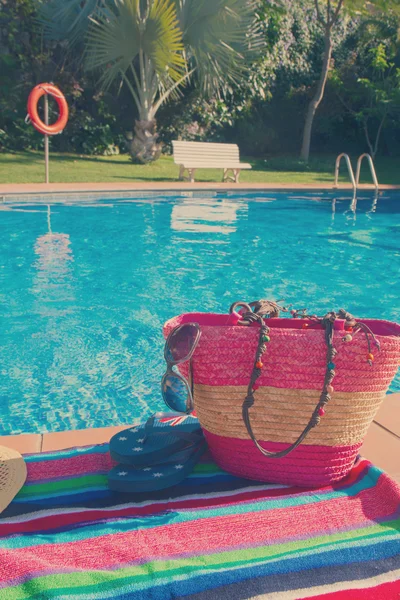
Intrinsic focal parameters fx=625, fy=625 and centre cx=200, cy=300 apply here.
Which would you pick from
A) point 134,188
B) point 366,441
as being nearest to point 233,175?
point 134,188

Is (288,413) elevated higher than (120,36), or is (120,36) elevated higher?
(120,36)

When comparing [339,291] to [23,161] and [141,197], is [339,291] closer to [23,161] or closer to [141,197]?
[141,197]

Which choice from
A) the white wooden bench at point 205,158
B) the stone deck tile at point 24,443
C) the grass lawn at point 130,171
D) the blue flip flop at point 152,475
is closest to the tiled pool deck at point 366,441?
the stone deck tile at point 24,443

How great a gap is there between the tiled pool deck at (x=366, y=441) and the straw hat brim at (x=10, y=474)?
0.14 meters

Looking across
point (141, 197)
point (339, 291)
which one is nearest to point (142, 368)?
point (339, 291)

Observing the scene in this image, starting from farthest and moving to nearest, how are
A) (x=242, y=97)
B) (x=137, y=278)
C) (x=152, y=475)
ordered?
(x=242, y=97), (x=137, y=278), (x=152, y=475)

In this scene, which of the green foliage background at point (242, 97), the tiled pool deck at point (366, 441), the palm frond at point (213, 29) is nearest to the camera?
the tiled pool deck at point (366, 441)

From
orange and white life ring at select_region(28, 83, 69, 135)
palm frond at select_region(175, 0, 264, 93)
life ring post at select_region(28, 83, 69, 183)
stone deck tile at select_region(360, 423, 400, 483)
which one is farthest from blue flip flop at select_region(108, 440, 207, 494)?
palm frond at select_region(175, 0, 264, 93)

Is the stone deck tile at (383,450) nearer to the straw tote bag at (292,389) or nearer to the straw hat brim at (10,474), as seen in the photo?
the straw tote bag at (292,389)

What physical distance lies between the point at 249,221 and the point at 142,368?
643 centimetres

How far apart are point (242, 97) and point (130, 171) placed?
5735 mm

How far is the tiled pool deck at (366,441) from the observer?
242 centimetres

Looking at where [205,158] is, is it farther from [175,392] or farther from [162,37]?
[175,392]

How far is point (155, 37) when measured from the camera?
13555mm
